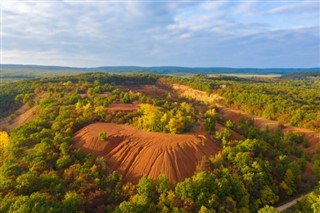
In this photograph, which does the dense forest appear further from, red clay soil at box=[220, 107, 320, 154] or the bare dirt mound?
red clay soil at box=[220, 107, 320, 154]

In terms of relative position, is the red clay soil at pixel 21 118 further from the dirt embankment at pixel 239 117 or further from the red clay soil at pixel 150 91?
the dirt embankment at pixel 239 117

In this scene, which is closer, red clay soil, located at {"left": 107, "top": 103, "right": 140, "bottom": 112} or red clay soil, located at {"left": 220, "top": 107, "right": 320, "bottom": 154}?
red clay soil, located at {"left": 107, "top": 103, "right": 140, "bottom": 112}

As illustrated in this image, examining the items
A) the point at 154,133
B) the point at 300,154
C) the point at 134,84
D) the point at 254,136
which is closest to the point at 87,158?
the point at 154,133

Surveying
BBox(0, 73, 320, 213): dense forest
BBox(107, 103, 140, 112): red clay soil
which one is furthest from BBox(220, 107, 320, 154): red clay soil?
BBox(107, 103, 140, 112): red clay soil

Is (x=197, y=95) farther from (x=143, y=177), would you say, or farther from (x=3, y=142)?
(x=143, y=177)

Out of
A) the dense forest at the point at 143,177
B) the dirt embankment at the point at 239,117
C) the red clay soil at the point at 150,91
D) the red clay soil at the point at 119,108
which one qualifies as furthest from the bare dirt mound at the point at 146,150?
the red clay soil at the point at 150,91

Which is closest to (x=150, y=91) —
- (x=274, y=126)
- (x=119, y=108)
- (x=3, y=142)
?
(x=274, y=126)

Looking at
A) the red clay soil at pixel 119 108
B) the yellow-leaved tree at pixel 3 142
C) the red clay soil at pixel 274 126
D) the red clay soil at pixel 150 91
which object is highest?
the red clay soil at pixel 119 108
